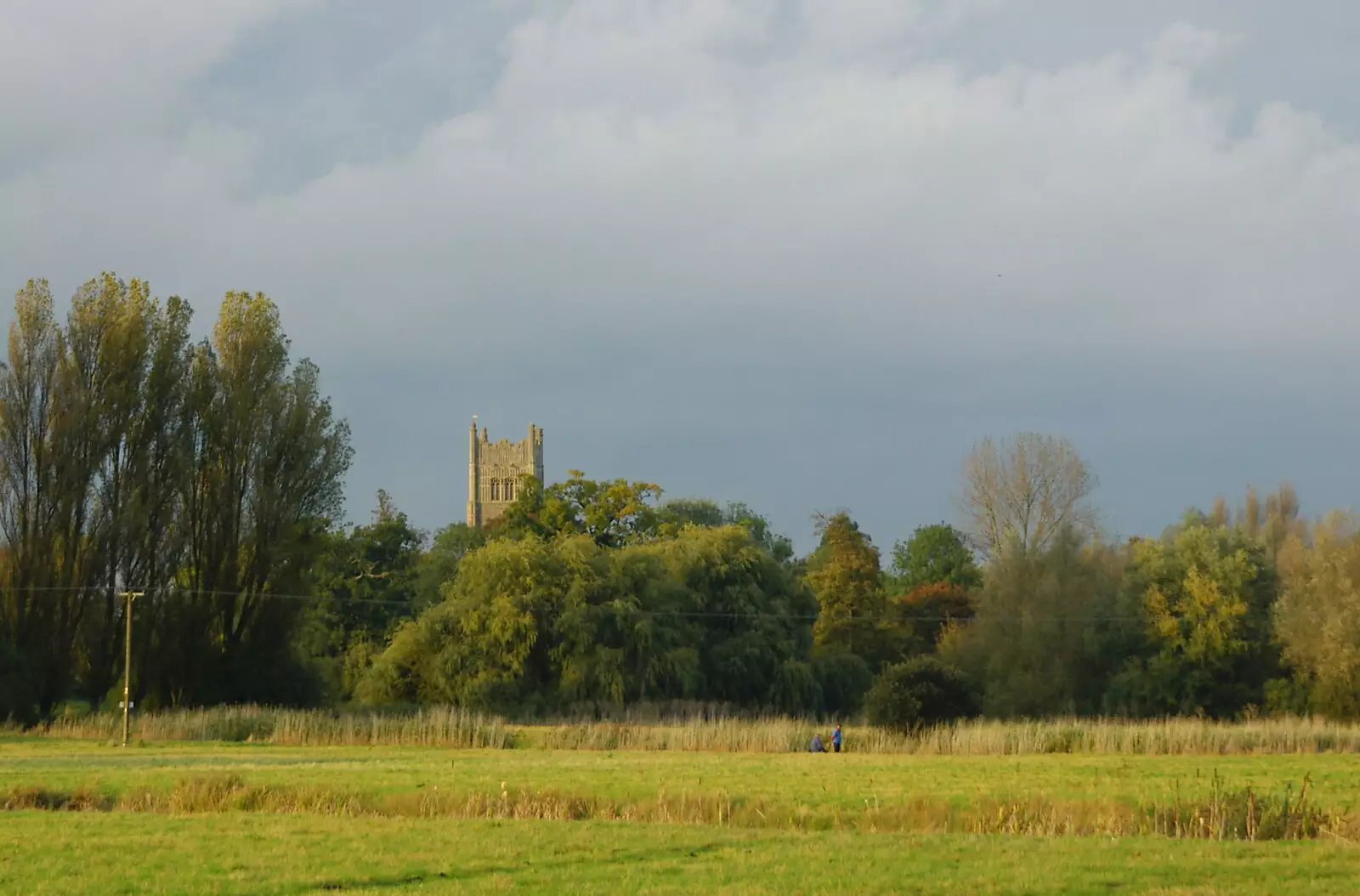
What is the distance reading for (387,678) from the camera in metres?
50.7

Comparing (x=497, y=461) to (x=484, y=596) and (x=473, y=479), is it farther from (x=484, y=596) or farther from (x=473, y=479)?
(x=484, y=596)

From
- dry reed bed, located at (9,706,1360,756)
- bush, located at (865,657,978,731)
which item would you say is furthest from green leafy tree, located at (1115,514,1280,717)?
bush, located at (865,657,978,731)

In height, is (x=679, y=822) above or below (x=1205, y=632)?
below

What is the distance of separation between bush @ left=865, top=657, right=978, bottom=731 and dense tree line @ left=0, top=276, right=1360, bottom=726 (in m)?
0.08

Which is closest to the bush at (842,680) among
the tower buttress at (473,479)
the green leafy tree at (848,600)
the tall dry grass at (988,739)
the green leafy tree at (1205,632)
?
the green leafy tree at (848,600)

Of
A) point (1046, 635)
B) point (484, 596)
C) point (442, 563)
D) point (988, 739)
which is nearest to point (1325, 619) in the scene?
point (1046, 635)

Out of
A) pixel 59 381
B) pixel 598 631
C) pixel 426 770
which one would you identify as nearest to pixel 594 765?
pixel 426 770

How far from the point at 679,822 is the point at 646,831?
1.66 metres

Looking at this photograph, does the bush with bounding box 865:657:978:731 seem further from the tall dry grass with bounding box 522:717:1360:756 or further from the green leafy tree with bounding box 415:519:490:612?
the green leafy tree with bounding box 415:519:490:612

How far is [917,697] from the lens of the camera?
4056cm

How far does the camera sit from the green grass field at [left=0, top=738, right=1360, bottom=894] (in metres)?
12.5

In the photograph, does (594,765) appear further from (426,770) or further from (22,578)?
(22,578)

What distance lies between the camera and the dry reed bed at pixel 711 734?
1328 inches

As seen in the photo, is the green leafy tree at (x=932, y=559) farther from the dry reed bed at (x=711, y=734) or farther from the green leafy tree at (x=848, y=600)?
the dry reed bed at (x=711, y=734)
